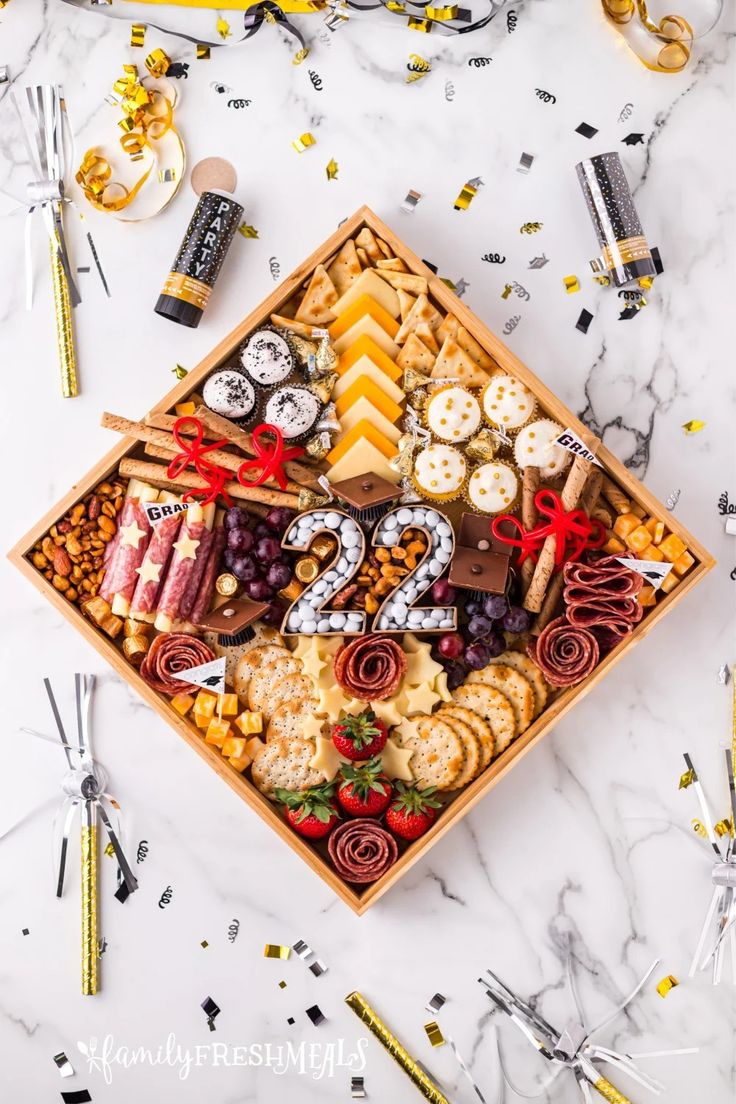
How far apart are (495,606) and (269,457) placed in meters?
0.60

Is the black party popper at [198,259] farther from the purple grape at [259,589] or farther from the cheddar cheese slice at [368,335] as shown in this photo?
the purple grape at [259,589]

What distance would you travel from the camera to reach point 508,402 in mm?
2217

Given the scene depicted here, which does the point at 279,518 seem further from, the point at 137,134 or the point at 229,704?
the point at 137,134

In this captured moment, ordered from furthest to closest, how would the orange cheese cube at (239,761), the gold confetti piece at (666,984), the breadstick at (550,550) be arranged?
the gold confetti piece at (666,984), the orange cheese cube at (239,761), the breadstick at (550,550)

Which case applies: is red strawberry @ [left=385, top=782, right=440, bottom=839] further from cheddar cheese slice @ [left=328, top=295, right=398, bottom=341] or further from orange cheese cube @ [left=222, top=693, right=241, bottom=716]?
cheddar cheese slice @ [left=328, top=295, right=398, bottom=341]

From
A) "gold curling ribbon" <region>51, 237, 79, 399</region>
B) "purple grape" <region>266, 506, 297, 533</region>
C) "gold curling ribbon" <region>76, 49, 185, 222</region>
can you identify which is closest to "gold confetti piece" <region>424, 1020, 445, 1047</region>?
"purple grape" <region>266, 506, 297, 533</region>

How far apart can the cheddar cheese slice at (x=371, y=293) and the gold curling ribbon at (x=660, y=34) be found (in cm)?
87

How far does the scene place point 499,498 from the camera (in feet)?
7.34

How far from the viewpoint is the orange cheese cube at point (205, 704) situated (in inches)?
88.6

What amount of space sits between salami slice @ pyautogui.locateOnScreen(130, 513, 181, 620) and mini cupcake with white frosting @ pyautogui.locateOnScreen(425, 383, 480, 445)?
2.03 feet

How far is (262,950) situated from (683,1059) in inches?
40.7

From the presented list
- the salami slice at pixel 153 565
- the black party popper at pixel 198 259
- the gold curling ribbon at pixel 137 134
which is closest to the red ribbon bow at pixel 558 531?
the salami slice at pixel 153 565

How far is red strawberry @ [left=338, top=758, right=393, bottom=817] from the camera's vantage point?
2.16 m

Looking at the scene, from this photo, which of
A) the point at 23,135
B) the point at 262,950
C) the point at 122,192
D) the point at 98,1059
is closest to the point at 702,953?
the point at 262,950
